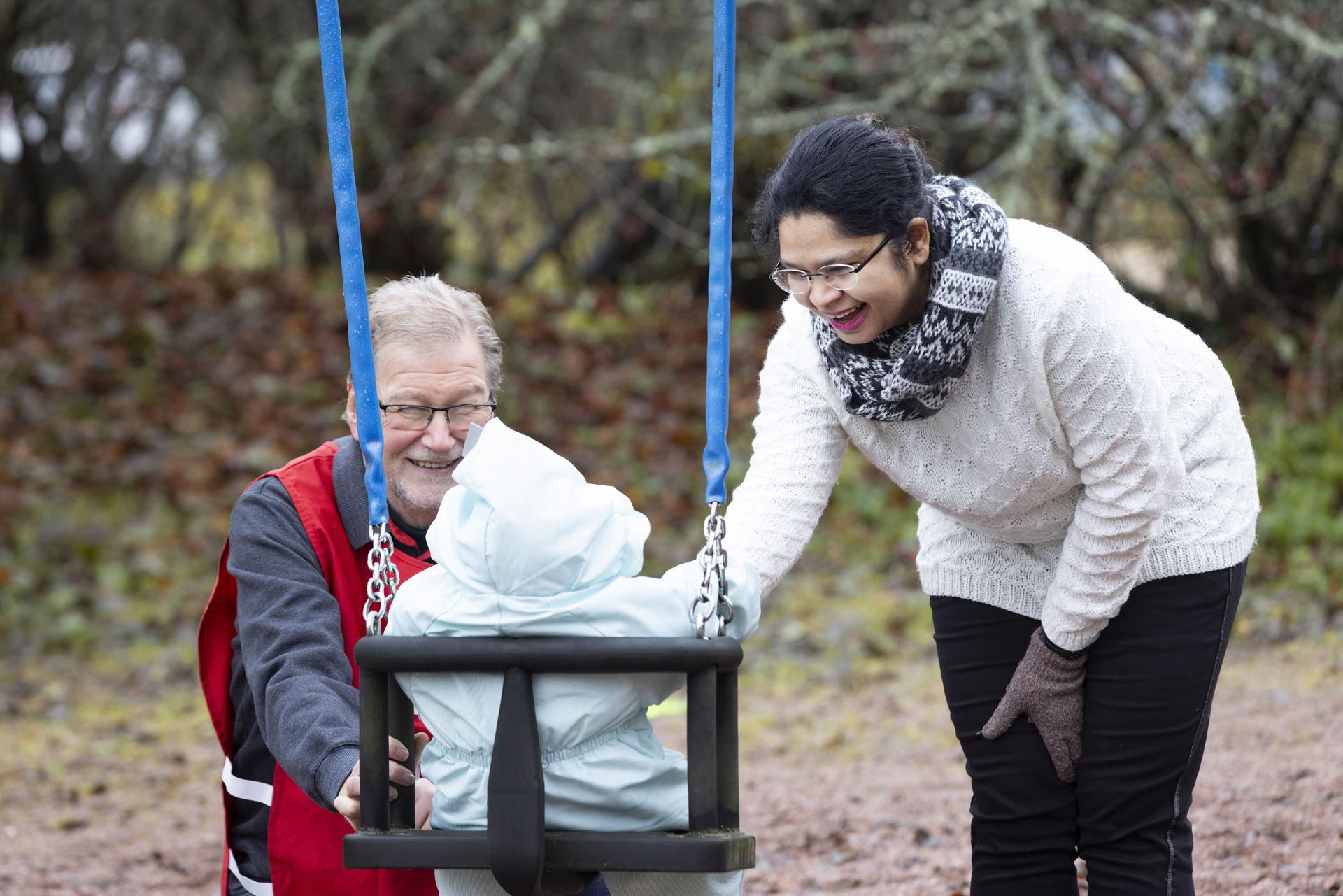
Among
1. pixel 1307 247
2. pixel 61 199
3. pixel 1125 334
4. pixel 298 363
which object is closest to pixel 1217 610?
pixel 1125 334

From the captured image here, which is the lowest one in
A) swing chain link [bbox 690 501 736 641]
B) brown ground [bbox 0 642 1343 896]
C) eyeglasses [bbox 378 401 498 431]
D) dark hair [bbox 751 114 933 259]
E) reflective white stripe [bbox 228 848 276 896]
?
brown ground [bbox 0 642 1343 896]

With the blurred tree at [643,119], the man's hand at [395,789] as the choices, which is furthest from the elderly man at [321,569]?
the blurred tree at [643,119]

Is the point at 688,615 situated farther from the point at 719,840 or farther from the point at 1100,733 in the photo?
the point at 1100,733

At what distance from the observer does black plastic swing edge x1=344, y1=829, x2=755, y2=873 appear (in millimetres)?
1750

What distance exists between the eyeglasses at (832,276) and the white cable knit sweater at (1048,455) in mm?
274

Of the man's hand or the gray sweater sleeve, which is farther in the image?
the gray sweater sleeve

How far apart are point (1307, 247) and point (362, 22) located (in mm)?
7179

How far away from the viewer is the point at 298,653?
2.26 meters

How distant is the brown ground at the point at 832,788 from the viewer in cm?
384

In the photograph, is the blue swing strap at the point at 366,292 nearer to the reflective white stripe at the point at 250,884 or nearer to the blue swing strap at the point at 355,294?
the blue swing strap at the point at 355,294

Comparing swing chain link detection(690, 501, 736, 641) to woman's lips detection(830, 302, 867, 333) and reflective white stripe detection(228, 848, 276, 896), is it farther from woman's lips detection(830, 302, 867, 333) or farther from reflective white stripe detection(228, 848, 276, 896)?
reflective white stripe detection(228, 848, 276, 896)

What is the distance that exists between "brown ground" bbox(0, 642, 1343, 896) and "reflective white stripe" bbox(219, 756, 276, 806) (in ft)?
6.01

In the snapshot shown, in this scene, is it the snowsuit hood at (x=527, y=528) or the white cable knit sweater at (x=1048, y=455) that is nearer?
the snowsuit hood at (x=527, y=528)

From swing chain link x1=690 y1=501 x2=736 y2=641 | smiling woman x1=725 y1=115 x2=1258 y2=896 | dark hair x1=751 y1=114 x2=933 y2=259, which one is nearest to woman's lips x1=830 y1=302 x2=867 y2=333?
smiling woman x1=725 y1=115 x2=1258 y2=896
